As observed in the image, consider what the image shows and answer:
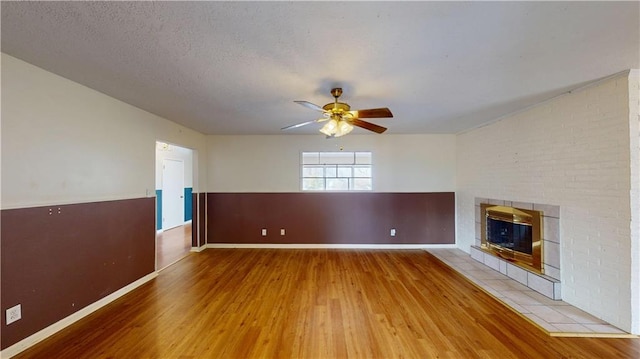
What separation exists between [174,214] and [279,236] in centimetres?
425

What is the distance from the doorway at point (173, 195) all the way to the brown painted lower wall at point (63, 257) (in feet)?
9.06

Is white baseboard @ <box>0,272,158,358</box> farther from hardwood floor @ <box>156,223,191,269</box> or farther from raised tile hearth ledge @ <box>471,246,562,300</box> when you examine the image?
raised tile hearth ledge @ <box>471,246,562,300</box>

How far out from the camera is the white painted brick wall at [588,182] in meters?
2.45

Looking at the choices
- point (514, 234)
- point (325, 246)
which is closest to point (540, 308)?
point (514, 234)

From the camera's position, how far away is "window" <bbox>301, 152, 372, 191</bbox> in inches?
224

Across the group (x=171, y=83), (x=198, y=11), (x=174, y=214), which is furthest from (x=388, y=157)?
(x=174, y=214)

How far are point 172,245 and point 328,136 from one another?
4737mm

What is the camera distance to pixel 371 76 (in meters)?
2.46

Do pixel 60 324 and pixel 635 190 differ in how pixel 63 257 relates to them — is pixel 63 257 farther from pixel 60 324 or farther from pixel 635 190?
pixel 635 190

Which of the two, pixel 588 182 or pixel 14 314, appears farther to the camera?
pixel 588 182

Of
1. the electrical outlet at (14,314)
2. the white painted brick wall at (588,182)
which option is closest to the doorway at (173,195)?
the electrical outlet at (14,314)

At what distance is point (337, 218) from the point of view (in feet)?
18.3

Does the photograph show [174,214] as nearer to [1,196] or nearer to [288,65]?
[1,196]

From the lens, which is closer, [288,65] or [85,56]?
[85,56]
